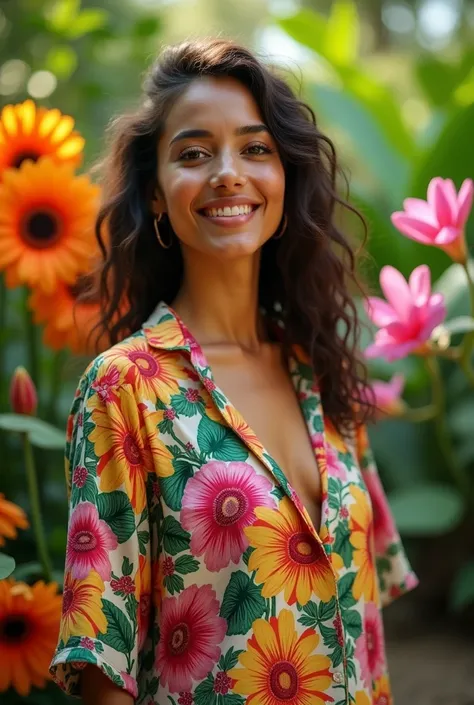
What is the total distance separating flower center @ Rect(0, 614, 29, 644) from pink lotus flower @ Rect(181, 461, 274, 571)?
384 mm

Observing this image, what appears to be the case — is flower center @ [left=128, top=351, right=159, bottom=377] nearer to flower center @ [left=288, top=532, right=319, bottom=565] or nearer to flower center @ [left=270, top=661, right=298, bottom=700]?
flower center @ [left=288, top=532, right=319, bottom=565]

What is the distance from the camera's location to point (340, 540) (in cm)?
136

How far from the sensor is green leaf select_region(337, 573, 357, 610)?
1.35 meters

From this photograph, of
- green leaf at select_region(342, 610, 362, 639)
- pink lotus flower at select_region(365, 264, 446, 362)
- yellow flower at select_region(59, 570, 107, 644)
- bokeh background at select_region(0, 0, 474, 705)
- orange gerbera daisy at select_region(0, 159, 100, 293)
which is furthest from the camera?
bokeh background at select_region(0, 0, 474, 705)

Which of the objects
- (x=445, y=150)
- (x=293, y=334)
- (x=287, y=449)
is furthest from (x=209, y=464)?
(x=445, y=150)

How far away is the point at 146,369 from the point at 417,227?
1.61ft

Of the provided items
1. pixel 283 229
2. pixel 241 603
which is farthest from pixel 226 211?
pixel 241 603

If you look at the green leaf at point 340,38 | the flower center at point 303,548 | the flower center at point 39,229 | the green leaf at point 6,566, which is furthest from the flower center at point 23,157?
the green leaf at point 340,38

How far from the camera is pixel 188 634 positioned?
1.23 meters

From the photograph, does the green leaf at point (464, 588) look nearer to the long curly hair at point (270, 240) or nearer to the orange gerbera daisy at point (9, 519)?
the long curly hair at point (270, 240)

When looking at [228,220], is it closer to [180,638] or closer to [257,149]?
[257,149]

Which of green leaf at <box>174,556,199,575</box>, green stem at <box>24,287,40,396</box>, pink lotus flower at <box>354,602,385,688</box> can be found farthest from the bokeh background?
pink lotus flower at <box>354,602,385,688</box>

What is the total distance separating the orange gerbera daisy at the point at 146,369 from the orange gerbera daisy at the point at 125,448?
0.03 meters

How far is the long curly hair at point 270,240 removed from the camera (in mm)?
1404
